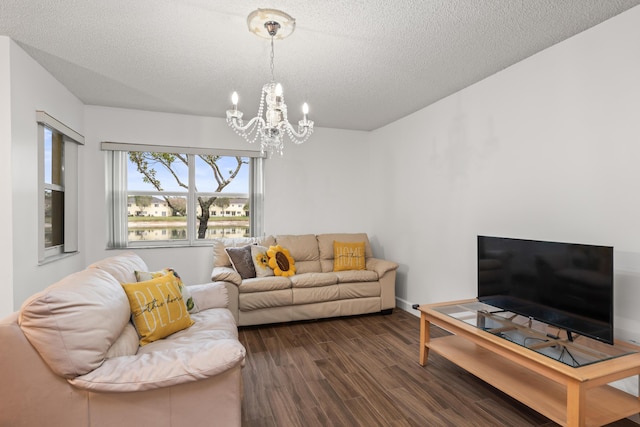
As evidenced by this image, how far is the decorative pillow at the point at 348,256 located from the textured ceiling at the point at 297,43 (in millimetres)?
1902

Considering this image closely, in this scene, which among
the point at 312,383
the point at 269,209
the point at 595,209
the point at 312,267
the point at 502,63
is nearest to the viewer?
the point at 595,209

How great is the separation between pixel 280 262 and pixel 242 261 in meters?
0.45

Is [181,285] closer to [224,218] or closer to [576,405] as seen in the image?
[224,218]

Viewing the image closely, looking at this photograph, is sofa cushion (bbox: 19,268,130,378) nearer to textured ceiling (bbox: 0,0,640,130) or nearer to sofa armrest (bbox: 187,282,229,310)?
sofa armrest (bbox: 187,282,229,310)

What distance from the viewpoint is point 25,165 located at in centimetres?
269

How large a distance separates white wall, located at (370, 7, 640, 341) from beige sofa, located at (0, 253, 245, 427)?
2482mm

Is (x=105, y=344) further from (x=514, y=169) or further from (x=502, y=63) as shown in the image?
(x=502, y=63)

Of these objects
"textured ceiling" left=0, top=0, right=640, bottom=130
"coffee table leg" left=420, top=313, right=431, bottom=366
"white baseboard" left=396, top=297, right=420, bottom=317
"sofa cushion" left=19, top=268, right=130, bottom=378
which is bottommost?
"white baseboard" left=396, top=297, right=420, bottom=317

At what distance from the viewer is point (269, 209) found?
4824 millimetres

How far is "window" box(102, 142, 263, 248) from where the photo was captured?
13.8ft

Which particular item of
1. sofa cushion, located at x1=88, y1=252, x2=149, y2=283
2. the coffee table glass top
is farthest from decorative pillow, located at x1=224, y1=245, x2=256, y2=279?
the coffee table glass top

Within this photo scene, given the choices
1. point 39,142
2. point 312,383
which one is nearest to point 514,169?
point 312,383

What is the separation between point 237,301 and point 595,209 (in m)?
3.24

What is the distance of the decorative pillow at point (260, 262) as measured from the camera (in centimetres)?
397
